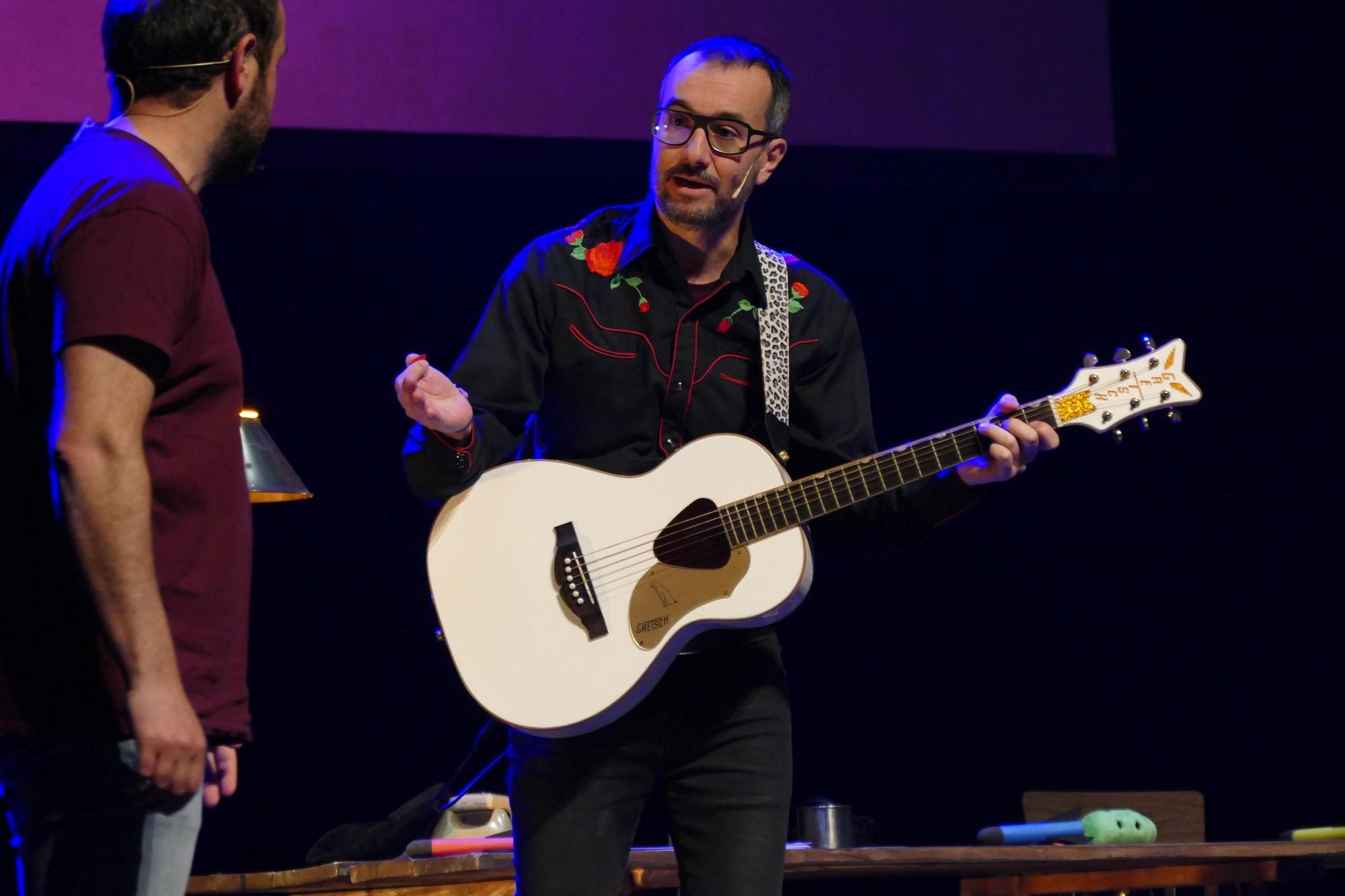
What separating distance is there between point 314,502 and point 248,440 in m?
0.89

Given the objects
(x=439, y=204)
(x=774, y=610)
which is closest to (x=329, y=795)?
(x=439, y=204)

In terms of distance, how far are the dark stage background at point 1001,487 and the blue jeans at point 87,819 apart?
3076mm

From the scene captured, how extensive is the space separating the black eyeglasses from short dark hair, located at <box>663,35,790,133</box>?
0.08 m

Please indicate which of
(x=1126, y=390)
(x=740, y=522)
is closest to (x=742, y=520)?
(x=740, y=522)

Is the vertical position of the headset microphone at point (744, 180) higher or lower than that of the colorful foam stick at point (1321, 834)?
higher

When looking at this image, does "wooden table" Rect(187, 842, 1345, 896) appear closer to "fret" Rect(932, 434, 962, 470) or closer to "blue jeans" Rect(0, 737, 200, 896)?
"fret" Rect(932, 434, 962, 470)

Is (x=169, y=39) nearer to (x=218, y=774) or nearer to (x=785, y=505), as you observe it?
(x=218, y=774)

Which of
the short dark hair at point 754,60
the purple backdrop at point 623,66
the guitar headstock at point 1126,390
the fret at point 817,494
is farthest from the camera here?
the purple backdrop at point 623,66

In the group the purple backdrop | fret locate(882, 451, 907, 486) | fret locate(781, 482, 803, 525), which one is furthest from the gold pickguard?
the purple backdrop

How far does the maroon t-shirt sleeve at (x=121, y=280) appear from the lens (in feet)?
4.54

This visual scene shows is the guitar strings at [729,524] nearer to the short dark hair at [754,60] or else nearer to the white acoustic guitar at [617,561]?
the white acoustic guitar at [617,561]

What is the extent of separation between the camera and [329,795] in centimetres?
439

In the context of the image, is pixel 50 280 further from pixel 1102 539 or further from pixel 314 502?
pixel 1102 539

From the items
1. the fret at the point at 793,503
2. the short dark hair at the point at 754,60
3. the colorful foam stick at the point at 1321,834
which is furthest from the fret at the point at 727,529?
the colorful foam stick at the point at 1321,834
